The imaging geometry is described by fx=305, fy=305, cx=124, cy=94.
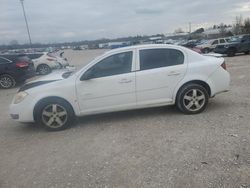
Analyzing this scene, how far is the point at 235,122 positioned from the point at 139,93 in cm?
195

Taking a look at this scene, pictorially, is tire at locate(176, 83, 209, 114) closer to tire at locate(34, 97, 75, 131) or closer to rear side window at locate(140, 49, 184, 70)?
rear side window at locate(140, 49, 184, 70)

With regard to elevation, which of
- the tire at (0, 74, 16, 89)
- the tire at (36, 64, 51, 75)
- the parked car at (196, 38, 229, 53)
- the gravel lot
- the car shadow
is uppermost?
the gravel lot

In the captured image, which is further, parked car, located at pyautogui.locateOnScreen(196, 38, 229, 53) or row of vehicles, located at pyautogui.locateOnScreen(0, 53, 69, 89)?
parked car, located at pyautogui.locateOnScreen(196, 38, 229, 53)

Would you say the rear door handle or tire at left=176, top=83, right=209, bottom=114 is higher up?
the rear door handle

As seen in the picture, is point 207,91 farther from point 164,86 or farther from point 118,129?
point 118,129

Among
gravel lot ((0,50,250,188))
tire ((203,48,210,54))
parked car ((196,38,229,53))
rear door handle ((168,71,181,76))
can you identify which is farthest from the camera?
parked car ((196,38,229,53))

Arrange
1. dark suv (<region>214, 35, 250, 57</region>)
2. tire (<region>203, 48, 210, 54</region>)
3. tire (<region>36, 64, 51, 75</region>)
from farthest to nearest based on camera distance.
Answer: tire (<region>203, 48, 210, 54</region>) → dark suv (<region>214, 35, 250, 57</region>) → tire (<region>36, 64, 51, 75</region>)

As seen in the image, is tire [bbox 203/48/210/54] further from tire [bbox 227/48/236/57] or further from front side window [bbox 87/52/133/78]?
front side window [bbox 87/52/133/78]

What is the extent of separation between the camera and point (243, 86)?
9.27 metres

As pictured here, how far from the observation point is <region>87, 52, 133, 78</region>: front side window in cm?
625

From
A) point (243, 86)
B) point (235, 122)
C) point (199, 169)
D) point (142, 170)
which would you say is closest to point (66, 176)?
point (142, 170)

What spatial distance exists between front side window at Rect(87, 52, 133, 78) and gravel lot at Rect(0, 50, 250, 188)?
1.06 meters

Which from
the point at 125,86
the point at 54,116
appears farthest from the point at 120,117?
the point at 54,116

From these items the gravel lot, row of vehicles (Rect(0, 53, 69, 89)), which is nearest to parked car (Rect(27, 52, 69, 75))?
row of vehicles (Rect(0, 53, 69, 89))
